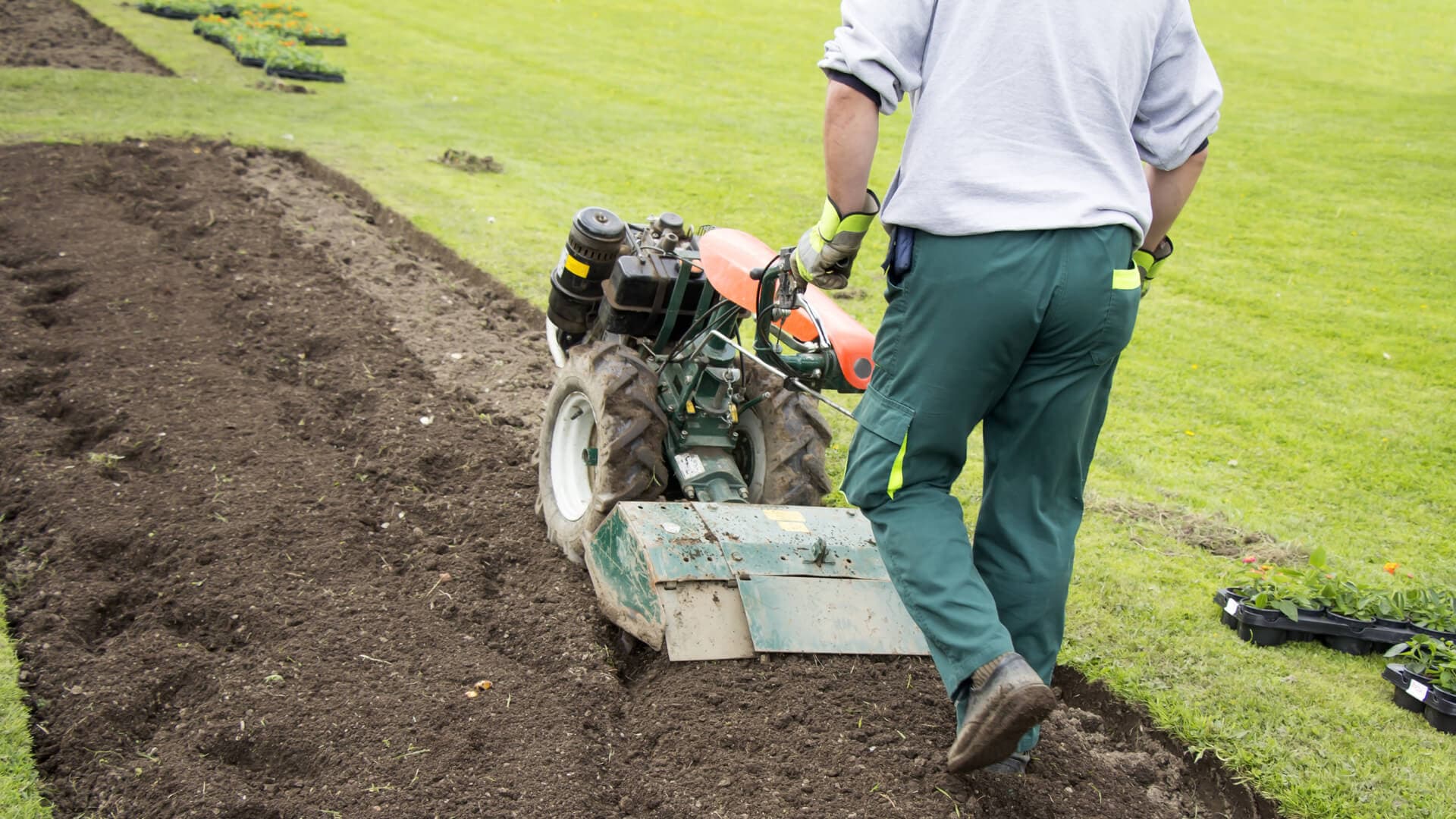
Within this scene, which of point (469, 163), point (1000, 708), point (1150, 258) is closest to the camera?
point (1000, 708)

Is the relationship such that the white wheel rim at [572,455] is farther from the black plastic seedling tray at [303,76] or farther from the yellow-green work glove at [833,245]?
the black plastic seedling tray at [303,76]

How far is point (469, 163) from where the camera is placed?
11117 mm

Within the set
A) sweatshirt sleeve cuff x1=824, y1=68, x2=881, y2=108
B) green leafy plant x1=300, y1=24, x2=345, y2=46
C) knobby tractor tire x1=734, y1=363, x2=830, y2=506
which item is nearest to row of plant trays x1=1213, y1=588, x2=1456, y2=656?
knobby tractor tire x1=734, y1=363, x2=830, y2=506

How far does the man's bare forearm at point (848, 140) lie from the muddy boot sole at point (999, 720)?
1.27 meters

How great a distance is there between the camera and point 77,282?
6.80 metres

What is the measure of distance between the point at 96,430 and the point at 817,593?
3512mm

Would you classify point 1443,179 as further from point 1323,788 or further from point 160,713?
point 160,713

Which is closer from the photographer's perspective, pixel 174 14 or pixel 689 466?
pixel 689 466

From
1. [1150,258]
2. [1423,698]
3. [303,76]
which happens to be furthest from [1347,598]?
[303,76]

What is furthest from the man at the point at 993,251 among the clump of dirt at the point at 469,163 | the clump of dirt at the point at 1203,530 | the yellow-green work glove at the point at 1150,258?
the clump of dirt at the point at 469,163

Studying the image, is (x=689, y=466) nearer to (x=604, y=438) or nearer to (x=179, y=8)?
(x=604, y=438)

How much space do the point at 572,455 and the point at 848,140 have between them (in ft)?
7.64

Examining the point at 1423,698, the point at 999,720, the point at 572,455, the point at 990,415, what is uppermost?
the point at 990,415

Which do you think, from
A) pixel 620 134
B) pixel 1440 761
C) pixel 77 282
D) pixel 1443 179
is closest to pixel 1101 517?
pixel 1440 761
